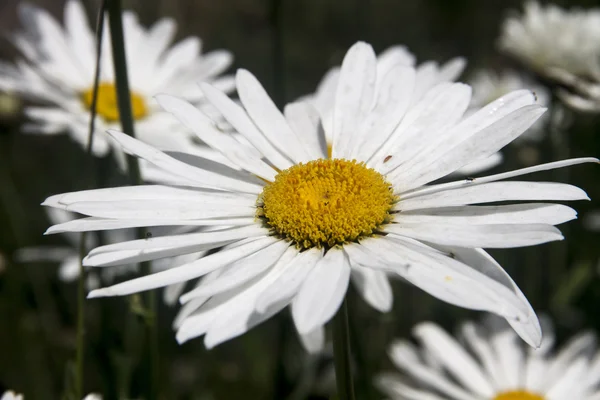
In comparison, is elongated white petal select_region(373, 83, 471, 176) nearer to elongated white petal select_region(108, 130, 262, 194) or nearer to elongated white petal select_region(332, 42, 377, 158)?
elongated white petal select_region(332, 42, 377, 158)

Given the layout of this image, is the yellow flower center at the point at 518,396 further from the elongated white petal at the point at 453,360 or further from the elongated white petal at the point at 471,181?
the elongated white petal at the point at 471,181

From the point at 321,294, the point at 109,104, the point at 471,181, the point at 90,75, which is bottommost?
the point at 321,294

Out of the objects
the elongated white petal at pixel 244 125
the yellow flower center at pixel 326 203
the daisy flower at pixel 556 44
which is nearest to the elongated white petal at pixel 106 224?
the yellow flower center at pixel 326 203

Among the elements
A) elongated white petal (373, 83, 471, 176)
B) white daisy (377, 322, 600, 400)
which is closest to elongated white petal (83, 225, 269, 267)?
elongated white petal (373, 83, 471, 176)

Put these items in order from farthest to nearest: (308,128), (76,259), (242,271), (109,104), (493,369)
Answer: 1. (76,259)
2. (109,104)
3. (493,369)
4. (308,128)
5. (242,271)

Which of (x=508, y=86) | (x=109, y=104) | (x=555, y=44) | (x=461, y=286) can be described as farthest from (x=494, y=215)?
(x=508, y=86)

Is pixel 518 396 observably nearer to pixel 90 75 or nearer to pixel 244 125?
pixel 244 125
